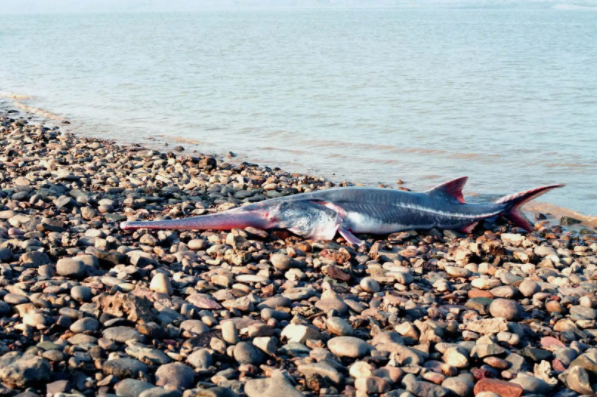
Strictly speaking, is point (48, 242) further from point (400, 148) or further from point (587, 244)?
point (400, 148)

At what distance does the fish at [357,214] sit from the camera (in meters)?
7.75

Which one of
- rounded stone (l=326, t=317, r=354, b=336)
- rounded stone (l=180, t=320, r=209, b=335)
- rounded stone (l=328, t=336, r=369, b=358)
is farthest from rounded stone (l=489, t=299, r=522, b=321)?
rounded stone (l=180, t=320, r=209, b=335)

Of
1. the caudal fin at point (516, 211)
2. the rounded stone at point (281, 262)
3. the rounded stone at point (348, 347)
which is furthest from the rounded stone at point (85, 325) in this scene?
the caudal fin at point (516, 211)

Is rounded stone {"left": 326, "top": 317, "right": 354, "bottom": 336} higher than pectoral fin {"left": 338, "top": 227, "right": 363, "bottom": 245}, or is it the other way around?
rounded stone {"left": 326, "top": 317, "right": 354, "bottom": 336}

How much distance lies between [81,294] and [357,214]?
3.79 meters

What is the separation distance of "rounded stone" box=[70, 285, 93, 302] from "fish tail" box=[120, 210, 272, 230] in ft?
7.30

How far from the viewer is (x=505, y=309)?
5.59m

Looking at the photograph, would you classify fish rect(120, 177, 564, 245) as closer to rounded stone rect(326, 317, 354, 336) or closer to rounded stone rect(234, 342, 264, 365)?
rounded stone rect(326, 317, 354, 336)

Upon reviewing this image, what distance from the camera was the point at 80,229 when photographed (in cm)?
739

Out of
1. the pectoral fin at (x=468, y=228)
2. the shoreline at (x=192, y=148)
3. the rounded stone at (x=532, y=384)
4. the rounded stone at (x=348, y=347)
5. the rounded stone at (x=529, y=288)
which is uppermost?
the rounded stone at (x=348, y=347)

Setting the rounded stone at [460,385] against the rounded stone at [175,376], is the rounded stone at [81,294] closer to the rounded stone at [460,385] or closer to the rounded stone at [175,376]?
the rounded stone at [175,376]

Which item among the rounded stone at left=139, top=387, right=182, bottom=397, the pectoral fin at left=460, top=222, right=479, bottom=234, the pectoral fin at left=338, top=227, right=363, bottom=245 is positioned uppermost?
the rounded stone at left=139, top=387, right=182, bottom=397

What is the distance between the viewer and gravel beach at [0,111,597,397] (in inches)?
165

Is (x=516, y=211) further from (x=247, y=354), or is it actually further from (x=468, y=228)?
(x=247, y=354)
